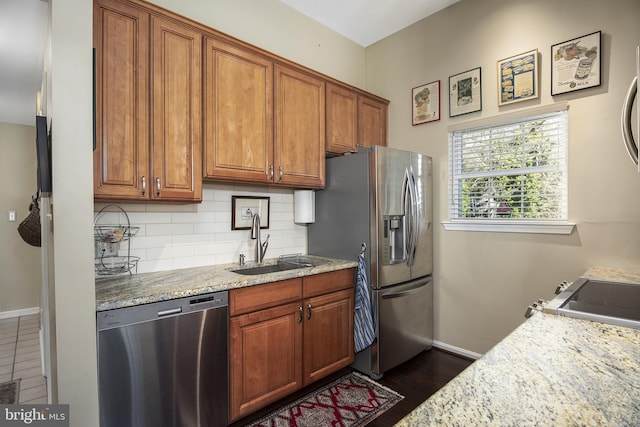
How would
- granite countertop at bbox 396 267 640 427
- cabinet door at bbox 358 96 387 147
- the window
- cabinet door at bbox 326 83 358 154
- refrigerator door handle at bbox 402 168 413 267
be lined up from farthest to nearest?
1. cabinet door at bbox 358 96 387 147
2. cabinet door at bbox 326 83 358 154
3. refrigerator door handle at bbox 402 168 413 267
4. the window
5. granite countertop at bbox 396 267 640 427

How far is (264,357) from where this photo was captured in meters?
2.05

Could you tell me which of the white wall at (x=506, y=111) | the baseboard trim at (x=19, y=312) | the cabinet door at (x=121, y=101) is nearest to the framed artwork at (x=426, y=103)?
the white wall at (x=506, y=111)

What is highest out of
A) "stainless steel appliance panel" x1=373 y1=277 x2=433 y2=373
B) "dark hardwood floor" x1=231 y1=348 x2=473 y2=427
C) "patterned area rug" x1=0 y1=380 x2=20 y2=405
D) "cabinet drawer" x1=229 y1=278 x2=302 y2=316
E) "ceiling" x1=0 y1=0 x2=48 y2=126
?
"ceiling" x1=0 y1=0 x2=48 y2=126

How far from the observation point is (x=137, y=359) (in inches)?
61.9

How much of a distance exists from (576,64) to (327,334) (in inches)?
104

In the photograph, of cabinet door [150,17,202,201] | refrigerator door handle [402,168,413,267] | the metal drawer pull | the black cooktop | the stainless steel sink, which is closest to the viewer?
the black cooktop

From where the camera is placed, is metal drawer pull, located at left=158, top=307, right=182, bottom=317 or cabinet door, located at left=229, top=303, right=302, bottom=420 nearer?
metal drawer pull, located at left=158, top=307, right=182, bottom=317

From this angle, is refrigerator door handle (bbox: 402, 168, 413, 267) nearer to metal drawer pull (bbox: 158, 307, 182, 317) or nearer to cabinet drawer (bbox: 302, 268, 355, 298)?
cabinet drawer (bbox: 302, 268, 355, 298)

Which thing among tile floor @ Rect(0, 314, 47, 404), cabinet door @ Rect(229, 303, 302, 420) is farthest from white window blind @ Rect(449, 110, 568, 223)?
tile floor @ Rect(0, 314, 47, 404)

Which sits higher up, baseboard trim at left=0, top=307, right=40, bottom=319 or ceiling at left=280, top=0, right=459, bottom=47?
ceiling at left=280, top=0, right=459, bottom=47

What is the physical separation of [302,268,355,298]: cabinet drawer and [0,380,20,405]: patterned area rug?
226cm

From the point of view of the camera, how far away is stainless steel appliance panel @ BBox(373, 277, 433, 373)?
257 cm

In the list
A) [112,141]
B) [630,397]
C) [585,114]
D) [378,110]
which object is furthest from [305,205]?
[630,397]

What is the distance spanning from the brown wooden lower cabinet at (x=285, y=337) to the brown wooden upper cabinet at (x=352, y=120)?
1.17 meters
